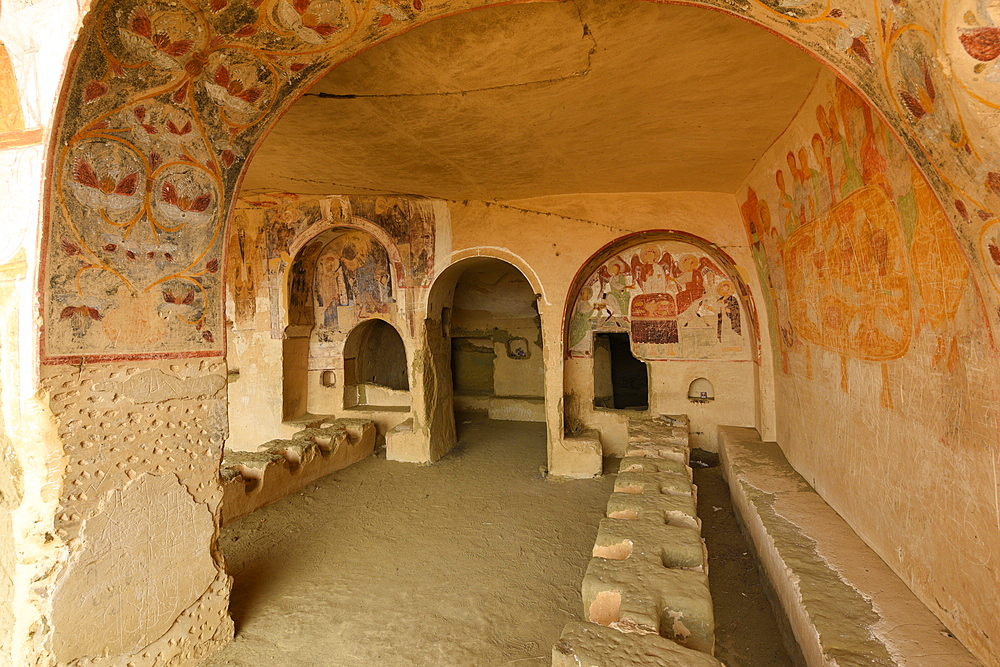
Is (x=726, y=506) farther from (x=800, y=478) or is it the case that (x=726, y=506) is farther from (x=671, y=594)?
(x=671, y=594)

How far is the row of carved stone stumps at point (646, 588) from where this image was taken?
2395mm

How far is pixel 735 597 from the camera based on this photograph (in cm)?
437

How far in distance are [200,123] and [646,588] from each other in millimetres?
3892

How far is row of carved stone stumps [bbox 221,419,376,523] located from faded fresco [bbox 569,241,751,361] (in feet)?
12.7

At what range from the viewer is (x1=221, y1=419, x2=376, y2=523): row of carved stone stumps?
5.97 m

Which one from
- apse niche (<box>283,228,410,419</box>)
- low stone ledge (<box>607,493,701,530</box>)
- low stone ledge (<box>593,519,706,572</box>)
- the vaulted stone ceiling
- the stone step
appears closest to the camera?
the vaulted stone ceiling

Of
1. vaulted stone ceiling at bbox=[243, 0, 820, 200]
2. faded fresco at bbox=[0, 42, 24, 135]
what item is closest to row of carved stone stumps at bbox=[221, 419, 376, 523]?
faded fresco at bbox=[0, 42, 24, 135]

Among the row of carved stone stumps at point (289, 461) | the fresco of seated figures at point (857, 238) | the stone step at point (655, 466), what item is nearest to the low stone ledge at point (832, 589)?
the stone step at point (655, 466)

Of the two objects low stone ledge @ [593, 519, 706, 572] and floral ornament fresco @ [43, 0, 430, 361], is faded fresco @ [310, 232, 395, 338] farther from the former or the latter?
low stone ledge @ [593, 519, 706, 572]

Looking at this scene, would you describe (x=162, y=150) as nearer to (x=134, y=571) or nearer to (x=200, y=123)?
(x=200, y=123)

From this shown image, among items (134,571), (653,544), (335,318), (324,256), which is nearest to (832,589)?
(653,544)

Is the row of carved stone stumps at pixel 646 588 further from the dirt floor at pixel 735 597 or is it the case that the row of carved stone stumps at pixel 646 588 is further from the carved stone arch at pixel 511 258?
the carved stone arch at pixel 511 258

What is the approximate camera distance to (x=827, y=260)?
4348 mm

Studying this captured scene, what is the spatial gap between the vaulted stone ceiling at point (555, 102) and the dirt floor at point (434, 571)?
13.5ft
